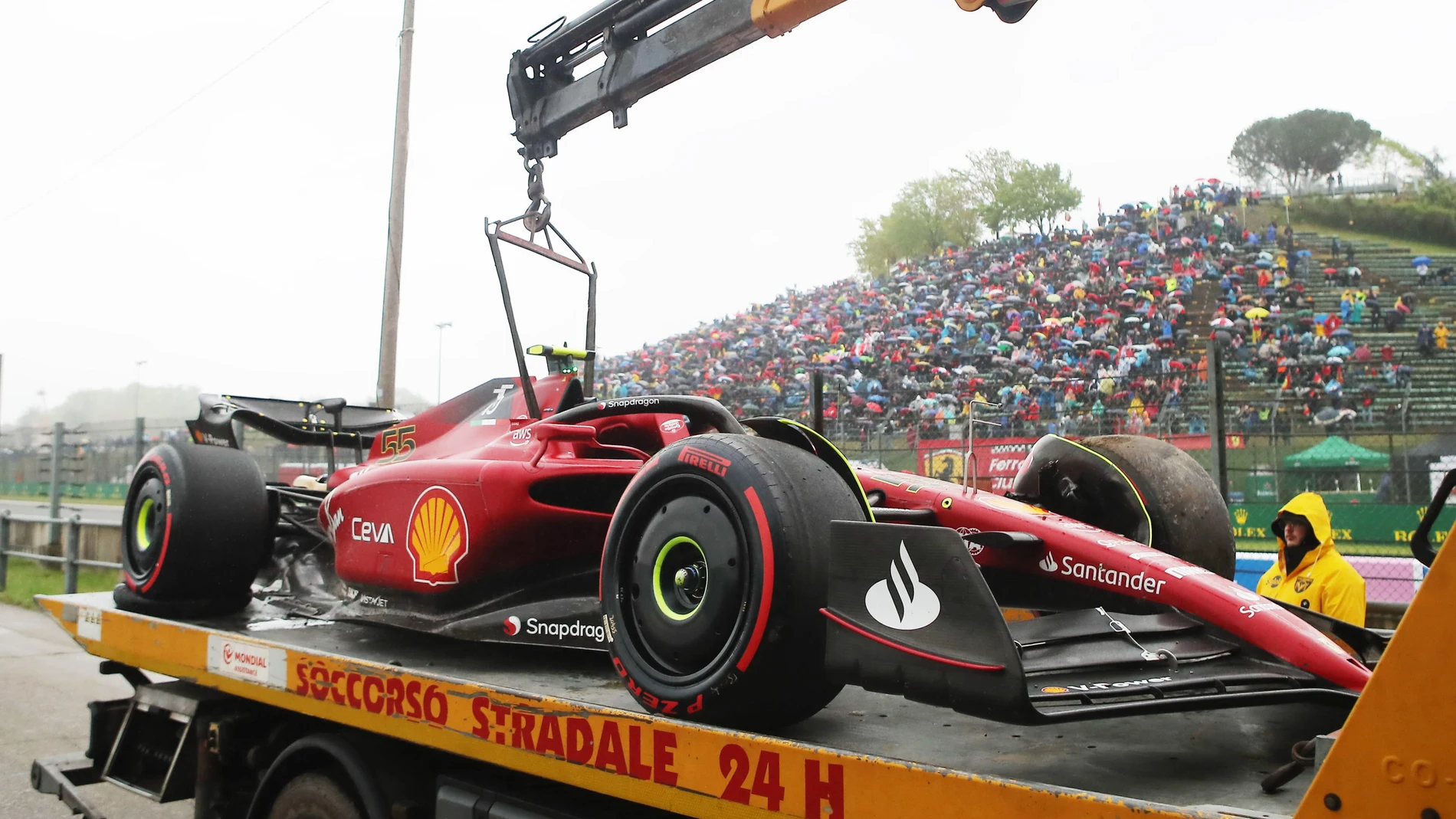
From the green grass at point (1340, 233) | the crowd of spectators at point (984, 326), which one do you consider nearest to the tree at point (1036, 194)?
the crowd of spectators at point (984, 326)

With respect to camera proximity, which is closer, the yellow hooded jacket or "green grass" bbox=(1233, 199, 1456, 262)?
the yellow hooded jacket

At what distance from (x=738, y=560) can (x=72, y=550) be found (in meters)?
11.8

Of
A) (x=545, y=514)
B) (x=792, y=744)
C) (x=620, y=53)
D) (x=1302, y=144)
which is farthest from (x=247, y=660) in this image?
(x=1302, y=144)

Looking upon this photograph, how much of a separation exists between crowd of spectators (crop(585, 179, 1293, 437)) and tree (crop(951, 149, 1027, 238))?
13.4 meters

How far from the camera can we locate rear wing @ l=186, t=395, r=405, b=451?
5438mm

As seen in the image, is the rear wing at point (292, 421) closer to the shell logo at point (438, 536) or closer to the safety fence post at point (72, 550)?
the shell logo at point (438, 536)

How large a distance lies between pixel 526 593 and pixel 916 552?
1816 mm

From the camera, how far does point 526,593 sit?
357 centimetres

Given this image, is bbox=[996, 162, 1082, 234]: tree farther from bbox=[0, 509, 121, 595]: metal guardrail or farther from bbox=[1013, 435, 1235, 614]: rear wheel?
bbox=[1013, 435, 1235, 614]: rear wheel

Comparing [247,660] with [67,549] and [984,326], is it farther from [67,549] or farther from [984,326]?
[984,326]

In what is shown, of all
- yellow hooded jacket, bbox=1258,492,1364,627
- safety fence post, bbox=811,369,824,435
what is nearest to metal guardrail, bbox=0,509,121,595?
safety fence post, bbox=811,369,824,435

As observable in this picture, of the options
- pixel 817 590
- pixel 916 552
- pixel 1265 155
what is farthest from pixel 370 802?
pixel 1265 155

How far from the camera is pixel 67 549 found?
465 inches

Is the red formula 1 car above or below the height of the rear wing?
below
